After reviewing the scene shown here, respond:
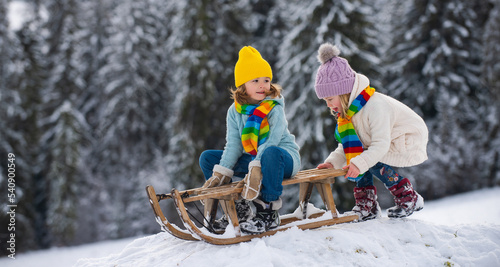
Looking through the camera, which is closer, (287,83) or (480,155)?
(287,83)

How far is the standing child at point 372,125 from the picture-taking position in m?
3.88

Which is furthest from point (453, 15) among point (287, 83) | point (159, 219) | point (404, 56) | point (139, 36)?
point (159, 219)

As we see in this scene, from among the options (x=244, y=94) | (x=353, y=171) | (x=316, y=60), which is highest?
(x=316, y=60)

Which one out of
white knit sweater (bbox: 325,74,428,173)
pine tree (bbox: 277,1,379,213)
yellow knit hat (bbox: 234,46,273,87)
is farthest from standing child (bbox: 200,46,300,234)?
pine tree (bbox: 277,1,379,213)

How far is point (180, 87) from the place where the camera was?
15.2 m

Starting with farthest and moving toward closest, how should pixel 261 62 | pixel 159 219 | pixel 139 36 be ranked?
1. pixel 139 36
2. pixel 261 62
3. pixel 159 219

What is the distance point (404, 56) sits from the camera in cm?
1630

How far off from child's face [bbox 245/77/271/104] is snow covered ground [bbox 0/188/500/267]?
3.95 feet

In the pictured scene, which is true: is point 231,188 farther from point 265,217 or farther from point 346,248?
point 346,248

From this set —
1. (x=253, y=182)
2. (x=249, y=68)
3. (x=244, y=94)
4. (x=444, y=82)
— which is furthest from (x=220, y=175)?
(x=444, y=82)

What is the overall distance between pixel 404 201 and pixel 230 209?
67.3 inches

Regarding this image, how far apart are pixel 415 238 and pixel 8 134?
1521 centimetres

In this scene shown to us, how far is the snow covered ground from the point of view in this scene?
3303 millimetres

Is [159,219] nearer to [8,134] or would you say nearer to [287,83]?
[287,83]
